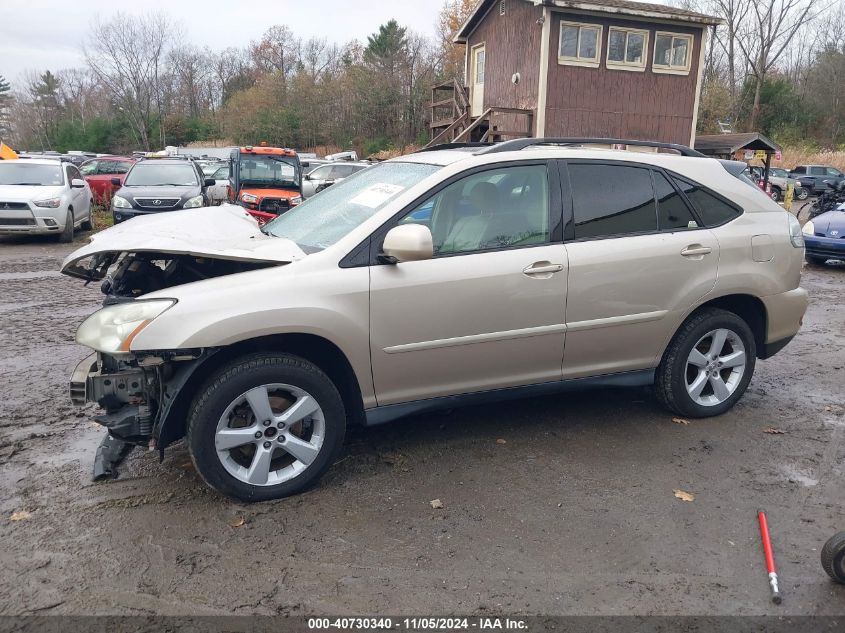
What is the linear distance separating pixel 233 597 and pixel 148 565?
1.58ft

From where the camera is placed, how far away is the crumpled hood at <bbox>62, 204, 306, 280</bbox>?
3.32m

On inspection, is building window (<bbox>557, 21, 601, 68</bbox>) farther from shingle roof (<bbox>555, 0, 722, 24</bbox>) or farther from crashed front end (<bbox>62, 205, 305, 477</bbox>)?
crashed front end (<bbox>62, 205, 305, 477</bbox>)

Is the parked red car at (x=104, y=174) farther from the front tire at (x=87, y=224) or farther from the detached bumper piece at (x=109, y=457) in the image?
the detached bumper piece at (x=109, y=457)

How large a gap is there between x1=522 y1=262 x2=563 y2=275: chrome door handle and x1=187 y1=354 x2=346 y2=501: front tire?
51.0 inches

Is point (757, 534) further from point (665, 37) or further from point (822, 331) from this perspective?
point (665, 37)

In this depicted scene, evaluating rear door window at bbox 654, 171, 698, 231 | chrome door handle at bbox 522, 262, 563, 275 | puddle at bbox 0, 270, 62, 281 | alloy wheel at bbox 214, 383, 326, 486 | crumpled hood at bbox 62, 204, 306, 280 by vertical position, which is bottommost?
puddle at bbox 0, 270, 62, 281

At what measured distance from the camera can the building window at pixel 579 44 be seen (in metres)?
19.3

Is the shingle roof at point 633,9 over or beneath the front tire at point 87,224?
over

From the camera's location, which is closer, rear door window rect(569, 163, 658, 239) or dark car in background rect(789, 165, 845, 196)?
rear door window rect(569, 163, 658, 239)

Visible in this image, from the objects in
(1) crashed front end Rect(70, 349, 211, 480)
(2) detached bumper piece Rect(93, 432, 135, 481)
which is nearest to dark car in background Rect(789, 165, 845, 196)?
(2) detached bumper piece Rect(93, 432, 135, 481)

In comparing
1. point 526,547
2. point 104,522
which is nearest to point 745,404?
point 526,547

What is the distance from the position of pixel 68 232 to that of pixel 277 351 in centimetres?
1231

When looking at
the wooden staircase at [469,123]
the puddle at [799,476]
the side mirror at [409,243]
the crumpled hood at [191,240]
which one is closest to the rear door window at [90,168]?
the wooden staircase at [469,123]

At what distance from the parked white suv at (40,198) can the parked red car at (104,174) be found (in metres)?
4.58
